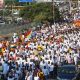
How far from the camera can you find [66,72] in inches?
892

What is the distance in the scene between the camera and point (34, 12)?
73.6 meters

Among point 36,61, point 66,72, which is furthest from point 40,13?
point 66,72

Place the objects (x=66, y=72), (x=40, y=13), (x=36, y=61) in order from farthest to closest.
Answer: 1. (x=40, y=13)
2. (x=36, y=61)
3. (x=66, y=72)

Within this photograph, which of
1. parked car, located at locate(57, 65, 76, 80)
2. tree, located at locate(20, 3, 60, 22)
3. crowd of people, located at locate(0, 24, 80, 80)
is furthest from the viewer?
tree, located at locate(20, 3, 60, 22)

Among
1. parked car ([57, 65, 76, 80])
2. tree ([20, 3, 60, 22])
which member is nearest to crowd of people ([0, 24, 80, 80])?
parked car ([57, 65, 76, 80])

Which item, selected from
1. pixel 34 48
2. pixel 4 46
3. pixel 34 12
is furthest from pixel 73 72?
pixel 34 12

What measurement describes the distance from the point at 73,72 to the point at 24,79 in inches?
84.2

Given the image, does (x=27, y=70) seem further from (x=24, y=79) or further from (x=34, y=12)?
(x=34, y=12)

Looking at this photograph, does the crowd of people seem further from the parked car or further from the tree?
the tree

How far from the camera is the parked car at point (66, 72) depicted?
22.4 metres

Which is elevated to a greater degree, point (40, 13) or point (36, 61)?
point (36, 61)

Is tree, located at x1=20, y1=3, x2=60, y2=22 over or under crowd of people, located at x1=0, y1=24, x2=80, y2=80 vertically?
under

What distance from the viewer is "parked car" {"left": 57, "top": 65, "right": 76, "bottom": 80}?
22.4m

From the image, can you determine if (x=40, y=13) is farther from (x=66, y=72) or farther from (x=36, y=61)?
(x=66, y=72)
